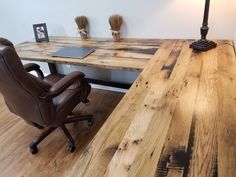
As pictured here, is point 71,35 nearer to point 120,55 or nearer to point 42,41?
point 42,41

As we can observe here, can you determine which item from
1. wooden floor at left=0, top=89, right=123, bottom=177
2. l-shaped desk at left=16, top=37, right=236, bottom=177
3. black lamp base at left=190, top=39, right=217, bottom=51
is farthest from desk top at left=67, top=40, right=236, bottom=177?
wooden floor at left=0, top=89, right=123, bottom=177

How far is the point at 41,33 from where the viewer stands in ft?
7.87

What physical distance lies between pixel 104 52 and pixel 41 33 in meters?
0.92

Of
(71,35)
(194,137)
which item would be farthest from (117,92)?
(194,137)

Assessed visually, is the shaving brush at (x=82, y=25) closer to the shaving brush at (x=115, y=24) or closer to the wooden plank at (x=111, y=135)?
the shaving brush at (x=115, y=24)

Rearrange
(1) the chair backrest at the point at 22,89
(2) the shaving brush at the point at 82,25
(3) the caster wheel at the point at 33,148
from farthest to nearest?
(2) the shaving brush at the point at 82,25 → (3) the caster wheel at the point at 33,148 → (1) the chair backrest at the point at 22,89

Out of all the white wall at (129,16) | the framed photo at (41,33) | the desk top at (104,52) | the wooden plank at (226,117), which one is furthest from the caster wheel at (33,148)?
the wooden plank at (226,117)

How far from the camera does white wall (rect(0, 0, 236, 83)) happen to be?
5.96 ft

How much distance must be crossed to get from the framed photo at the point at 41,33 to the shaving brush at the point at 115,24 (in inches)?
30.6

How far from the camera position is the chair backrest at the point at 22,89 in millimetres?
1274

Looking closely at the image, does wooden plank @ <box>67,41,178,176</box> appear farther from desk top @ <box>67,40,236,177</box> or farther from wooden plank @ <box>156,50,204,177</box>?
wooden plank @ <box>156,50,204,177</box>

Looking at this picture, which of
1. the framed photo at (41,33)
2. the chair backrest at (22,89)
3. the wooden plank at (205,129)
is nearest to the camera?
the wooden plank at (205,129)

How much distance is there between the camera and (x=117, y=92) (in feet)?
8.98

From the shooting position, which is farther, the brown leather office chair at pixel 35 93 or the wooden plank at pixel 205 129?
the brown leather office chair at pixel 35 93
